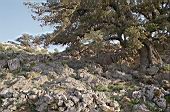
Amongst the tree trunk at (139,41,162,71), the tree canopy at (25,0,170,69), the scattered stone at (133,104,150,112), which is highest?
the tree canopy at (25,0,170,69)

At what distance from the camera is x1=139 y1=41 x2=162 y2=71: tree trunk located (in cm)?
3131

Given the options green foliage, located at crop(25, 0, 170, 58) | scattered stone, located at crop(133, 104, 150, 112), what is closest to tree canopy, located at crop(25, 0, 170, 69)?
green foliage, located at crop(25, 0, 170, 58)

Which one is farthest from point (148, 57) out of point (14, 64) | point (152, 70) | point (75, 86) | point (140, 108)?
point (14, 64)

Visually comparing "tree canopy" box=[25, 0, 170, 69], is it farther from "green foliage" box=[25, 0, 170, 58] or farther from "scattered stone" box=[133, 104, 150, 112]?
"scattered stone" box=[133, 104, 150, 112]

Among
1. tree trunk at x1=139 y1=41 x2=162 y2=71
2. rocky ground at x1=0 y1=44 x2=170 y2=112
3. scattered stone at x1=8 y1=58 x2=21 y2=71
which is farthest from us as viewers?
tree trunk at x1=139 y1=41 x2=162 y2=71

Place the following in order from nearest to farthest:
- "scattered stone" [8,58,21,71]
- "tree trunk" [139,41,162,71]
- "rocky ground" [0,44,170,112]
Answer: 1. "rocky ground" [0,44,170,112]
2. "scattered stone" [8,58,21,71]
3. "tree trunk" [139,41,162,71]

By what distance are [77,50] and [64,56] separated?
1.43 metres

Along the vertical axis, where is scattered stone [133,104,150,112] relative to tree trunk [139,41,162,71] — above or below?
below

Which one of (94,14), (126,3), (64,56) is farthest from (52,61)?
(126,3)

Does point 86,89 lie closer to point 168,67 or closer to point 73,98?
point 73,98

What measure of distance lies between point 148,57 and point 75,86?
339 inches

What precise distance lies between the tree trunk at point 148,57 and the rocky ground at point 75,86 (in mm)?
1537

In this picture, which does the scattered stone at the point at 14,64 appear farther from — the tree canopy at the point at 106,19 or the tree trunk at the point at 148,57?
the tree trunk at the point at 148,57

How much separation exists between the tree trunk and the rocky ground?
1537 millimetres
